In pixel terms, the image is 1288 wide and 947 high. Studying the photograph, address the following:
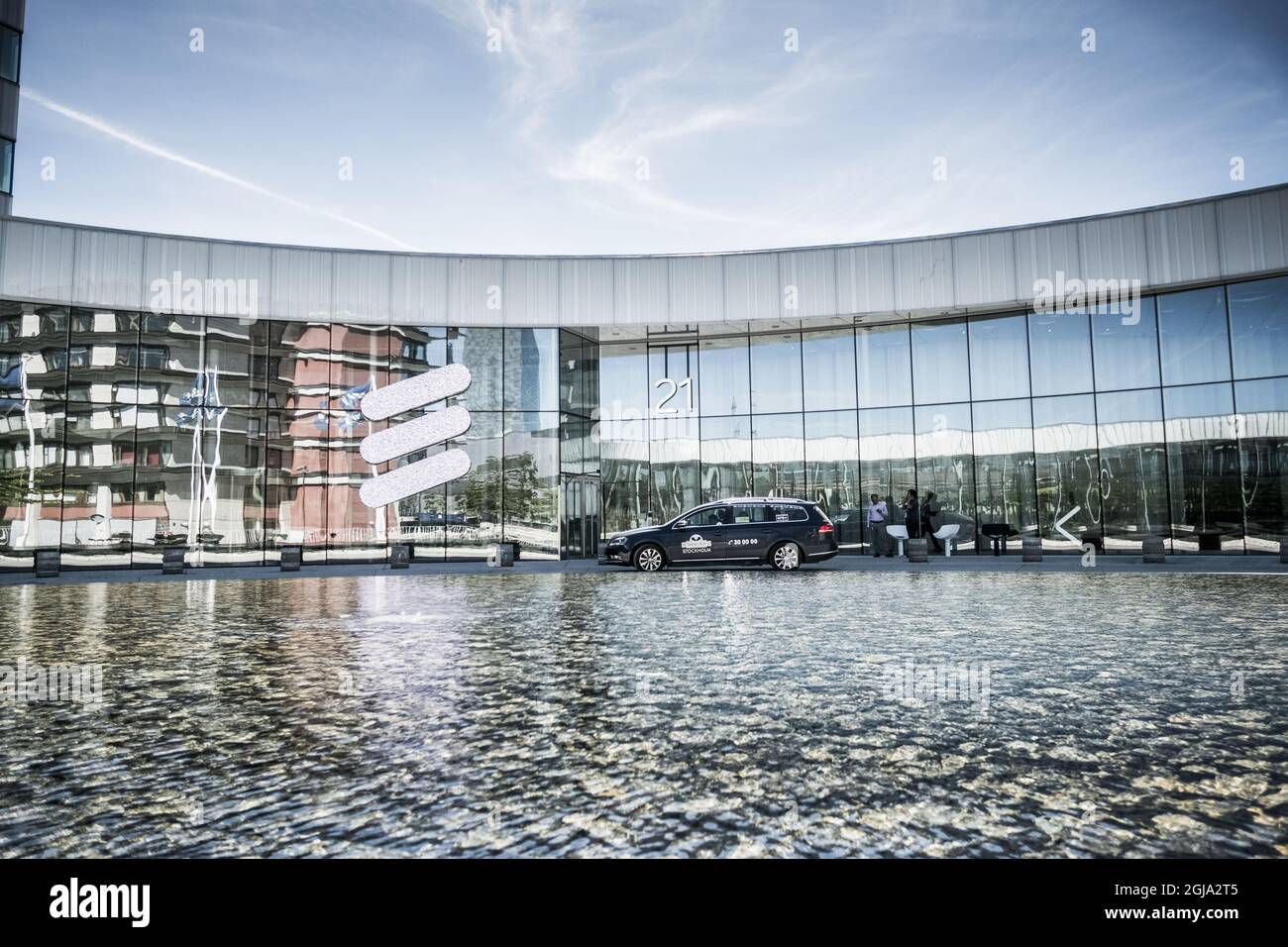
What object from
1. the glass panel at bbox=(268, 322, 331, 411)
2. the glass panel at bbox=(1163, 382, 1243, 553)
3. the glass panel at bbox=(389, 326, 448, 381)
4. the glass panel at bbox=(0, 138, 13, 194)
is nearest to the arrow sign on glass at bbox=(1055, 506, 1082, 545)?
the glass panel at bbox=(1163, 382, 1243, 553)

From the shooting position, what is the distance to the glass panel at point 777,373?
28.7 meters

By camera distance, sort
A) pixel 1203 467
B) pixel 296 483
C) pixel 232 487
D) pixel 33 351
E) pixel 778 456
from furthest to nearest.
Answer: pixel 778 456
pixel 296 483
pixel 232 487
pixel 1203 467
pixel 33 351

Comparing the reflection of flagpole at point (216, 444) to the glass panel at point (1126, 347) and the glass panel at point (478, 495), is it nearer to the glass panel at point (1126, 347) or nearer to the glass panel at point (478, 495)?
the glass panel at point (478, 495)

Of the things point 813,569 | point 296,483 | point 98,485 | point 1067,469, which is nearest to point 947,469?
point 1067,469

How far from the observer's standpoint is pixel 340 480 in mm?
25203

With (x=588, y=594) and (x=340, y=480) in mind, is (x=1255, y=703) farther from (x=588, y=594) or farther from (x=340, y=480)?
(x=340, y=480)

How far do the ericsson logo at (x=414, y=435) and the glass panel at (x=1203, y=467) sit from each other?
2112 cm

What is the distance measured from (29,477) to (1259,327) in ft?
111

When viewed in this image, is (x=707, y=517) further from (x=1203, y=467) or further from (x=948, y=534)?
(x=1203, y=467)

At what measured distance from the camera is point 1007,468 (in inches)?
1023

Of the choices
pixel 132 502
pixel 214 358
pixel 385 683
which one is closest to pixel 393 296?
pixel 214 358

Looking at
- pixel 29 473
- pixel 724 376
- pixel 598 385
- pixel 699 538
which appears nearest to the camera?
pixel 699 538

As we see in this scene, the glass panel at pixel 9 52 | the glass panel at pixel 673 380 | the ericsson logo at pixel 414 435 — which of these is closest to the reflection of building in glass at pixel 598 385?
the ericsson logo at pixel 414 435

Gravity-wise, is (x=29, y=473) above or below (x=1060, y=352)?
below
